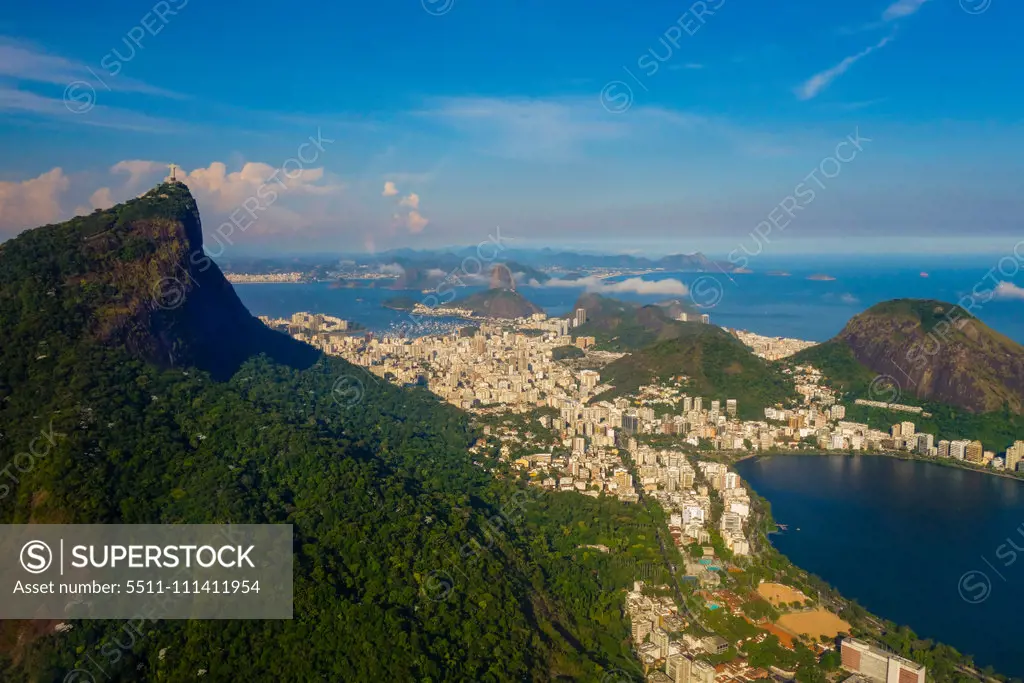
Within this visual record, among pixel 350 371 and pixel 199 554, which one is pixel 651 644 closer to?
pixel 199 554

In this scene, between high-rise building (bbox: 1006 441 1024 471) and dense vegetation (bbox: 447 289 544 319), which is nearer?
high-rise building (bbox: 1006 441 1024 471)

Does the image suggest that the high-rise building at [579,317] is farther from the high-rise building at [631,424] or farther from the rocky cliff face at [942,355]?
the high-rise building at [631,424]

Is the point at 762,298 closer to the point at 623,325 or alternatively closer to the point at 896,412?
the point at 623,325

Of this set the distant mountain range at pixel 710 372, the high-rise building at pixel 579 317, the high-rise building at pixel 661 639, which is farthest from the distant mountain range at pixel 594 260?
the high-rise building at pixel 661 639

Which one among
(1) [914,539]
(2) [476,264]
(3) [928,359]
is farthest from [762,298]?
(1) [914,539]

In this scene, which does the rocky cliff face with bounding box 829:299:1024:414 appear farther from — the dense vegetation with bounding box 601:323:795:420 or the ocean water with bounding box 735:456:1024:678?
the ocean water with bounding box 735:456:1024:678

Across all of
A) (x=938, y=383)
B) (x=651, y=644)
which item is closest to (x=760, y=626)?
(x=651, y=644)

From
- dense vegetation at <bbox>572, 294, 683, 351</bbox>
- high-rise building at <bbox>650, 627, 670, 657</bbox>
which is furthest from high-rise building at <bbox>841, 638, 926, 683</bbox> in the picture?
dense vegetation at <bbox>572, 294, 683, 351</bbox>
